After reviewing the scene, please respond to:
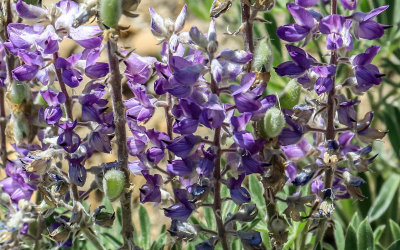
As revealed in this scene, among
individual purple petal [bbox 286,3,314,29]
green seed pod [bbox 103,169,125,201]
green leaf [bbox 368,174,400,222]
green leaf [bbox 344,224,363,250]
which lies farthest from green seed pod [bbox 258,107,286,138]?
green leaf [bbox 368,174,400,222]

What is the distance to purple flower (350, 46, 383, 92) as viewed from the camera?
4.30ft

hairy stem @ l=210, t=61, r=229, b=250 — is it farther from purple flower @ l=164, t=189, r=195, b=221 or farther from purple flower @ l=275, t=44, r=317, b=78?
purple flower @ l=275, t=44, r=317, b=78

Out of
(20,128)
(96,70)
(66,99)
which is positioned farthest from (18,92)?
(96,70)

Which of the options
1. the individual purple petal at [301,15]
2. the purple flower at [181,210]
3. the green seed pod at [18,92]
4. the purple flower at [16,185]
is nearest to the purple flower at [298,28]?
the individual purple petal at [301,15]

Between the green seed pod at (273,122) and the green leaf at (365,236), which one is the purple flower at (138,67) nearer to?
the green seed pod at (273,122)

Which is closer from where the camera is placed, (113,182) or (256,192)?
(113,182)

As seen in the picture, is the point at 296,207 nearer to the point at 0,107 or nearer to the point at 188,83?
the point at 188,83

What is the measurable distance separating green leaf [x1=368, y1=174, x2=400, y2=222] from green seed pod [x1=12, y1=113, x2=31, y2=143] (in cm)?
127

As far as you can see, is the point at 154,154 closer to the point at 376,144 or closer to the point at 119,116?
the point at 119,116

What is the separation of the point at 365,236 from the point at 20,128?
0.97 meters

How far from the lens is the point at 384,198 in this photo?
2.32 m

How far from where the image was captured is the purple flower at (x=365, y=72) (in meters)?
1.31

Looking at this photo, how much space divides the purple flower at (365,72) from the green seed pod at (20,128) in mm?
844

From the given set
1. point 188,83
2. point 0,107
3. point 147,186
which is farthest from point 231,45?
point 188,83
